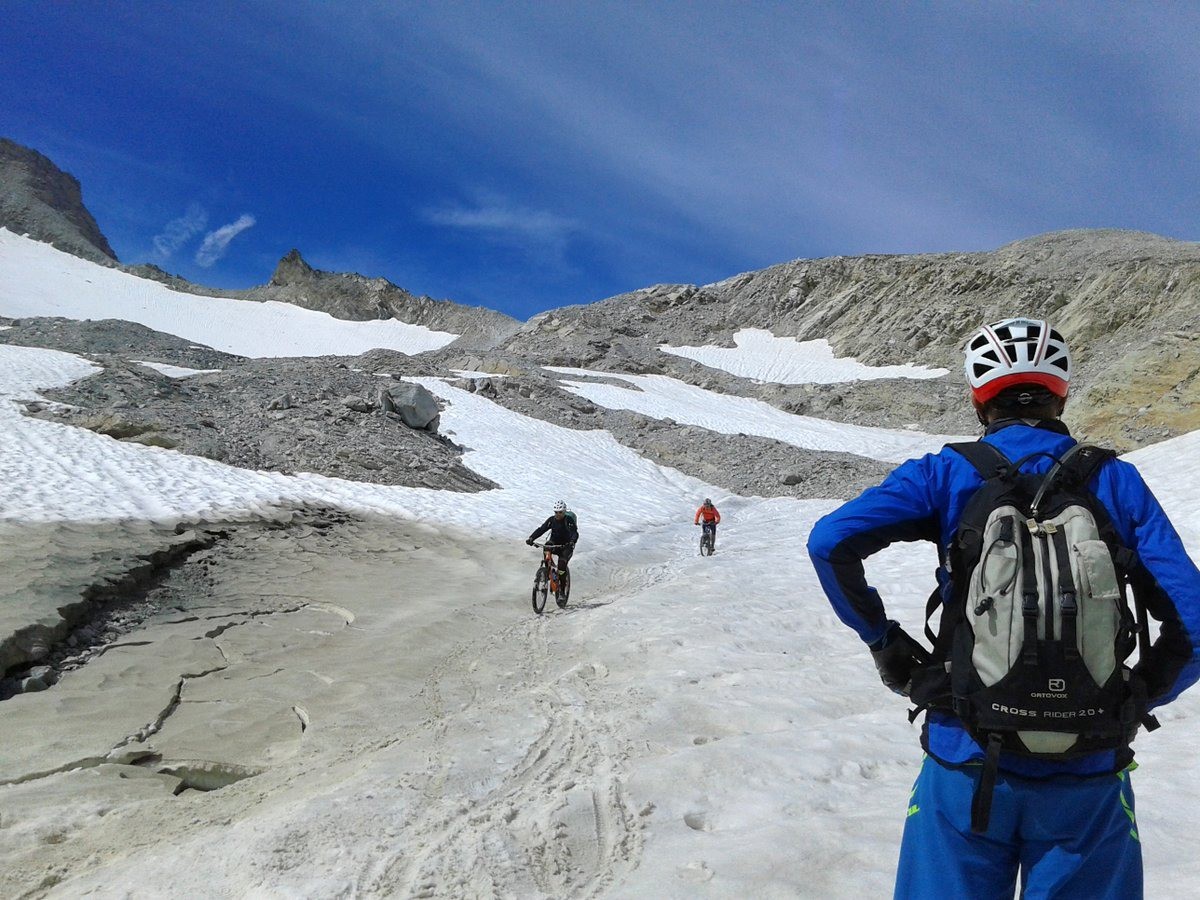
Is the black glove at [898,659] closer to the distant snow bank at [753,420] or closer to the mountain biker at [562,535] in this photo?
the mountain biker at [562,535]

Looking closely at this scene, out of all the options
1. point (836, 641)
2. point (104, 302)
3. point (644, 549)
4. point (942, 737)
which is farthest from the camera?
point (104, 302)

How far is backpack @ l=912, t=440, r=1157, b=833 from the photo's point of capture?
1984 mm

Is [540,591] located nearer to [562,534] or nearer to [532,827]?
[562,534]

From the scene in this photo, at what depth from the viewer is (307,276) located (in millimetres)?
107812

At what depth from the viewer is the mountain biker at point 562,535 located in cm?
1212

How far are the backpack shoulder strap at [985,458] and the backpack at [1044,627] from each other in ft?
0.07

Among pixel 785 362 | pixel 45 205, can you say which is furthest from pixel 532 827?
pixel 45 205

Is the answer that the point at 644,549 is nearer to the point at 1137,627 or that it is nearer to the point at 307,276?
the point at 1137,627

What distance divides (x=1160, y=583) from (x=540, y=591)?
10.3 meters

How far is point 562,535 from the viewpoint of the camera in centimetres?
1243

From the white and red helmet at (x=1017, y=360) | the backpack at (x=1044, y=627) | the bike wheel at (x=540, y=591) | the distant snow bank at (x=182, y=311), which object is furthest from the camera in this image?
the distant snow bank at (x=182, y=311)

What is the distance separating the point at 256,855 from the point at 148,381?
23.7 metres

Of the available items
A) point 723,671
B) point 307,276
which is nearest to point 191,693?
point 723,671

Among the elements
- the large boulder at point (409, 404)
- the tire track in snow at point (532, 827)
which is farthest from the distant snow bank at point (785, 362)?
the tire track in snow at point (532, 827)
